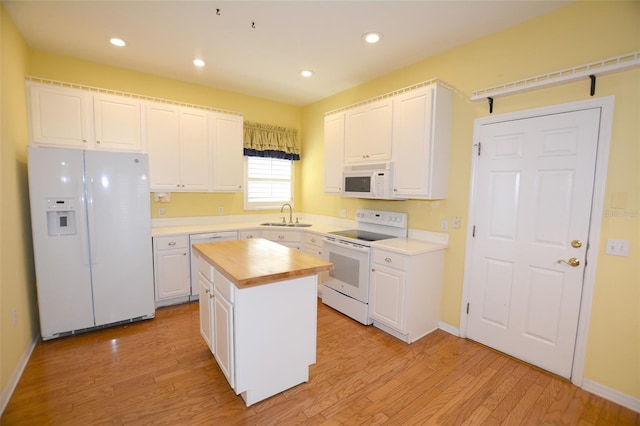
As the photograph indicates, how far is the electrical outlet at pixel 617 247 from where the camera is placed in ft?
6.55

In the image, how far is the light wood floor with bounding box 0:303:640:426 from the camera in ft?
6.18

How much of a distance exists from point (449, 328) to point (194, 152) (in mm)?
3673

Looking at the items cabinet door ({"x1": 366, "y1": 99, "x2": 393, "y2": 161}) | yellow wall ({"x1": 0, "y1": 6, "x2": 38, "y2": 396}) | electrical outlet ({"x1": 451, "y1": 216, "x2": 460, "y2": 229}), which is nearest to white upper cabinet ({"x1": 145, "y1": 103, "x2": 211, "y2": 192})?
yellow wall ({"x1": 0, "y1": 6, "x2": 38, "y2": 396})

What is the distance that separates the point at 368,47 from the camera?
2895mm

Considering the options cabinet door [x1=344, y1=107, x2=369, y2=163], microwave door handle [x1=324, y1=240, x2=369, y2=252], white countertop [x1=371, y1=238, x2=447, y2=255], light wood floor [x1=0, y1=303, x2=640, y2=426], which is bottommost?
light wood floor [x1=0, y1=303, x2=640, y2=426]

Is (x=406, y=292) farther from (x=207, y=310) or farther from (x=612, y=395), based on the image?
(x=207, y=310)

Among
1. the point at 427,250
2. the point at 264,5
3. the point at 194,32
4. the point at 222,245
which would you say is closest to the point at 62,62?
the point at 194,32

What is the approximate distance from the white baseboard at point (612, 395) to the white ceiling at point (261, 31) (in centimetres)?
286

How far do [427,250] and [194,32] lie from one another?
117 inches

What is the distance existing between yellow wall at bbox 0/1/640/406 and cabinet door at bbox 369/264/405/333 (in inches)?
24.5

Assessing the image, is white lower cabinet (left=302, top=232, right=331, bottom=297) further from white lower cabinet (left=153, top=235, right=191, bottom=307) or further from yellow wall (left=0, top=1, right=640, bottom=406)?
white lower cabinet (left=153, top=235, right=191, bottom=307)

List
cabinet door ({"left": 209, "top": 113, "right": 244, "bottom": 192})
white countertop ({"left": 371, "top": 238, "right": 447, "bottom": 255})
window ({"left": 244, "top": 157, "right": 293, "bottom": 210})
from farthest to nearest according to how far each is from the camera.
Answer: window ({"left": 244, "top": 157, "right": 293, "bottom": 210})
cabinet door ({"left": 209, "top": 113, "right": 244, "bottom": 192})
white countertop ({"left": 371, "top": 238, "right": 447, "bottom": 255})

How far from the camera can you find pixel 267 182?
Answer: 15.7 feet

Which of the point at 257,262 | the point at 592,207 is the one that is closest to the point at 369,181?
the point at 257,262
